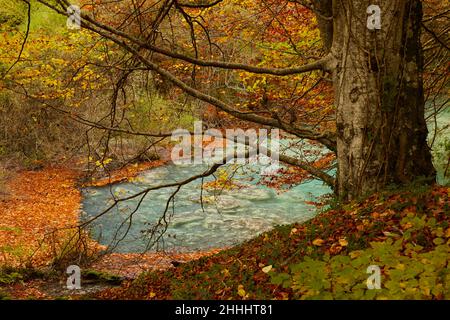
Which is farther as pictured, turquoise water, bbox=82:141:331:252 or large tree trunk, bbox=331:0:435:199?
turquoise water, bbox=82:141:331:252

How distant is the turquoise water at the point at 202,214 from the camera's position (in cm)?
1097

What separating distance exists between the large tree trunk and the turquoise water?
5.55 meters

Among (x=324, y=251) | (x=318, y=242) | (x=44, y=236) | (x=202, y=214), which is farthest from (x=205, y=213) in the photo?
(x=324, y=251)

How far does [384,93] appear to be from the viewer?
409 cm

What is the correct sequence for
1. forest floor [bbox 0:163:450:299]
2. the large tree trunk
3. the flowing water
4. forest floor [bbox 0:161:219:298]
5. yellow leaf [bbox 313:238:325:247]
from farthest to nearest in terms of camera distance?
the flowing water, forest floor [bbox 0:161:219:298], the large tree trunk, yellow leaf [bbox 313:238:325:247], forest floor [bbox 0:163:450:299]

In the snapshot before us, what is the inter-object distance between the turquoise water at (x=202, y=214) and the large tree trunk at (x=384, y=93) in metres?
5.55

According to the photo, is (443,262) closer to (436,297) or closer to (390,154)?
(436,297)

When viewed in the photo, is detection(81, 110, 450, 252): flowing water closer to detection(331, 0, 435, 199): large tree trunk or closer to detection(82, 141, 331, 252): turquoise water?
detection(82, 141, 331, 252): turquoise water

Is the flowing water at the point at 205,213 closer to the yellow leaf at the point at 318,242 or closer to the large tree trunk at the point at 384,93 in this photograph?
the large tree trunk at the point at 384,93

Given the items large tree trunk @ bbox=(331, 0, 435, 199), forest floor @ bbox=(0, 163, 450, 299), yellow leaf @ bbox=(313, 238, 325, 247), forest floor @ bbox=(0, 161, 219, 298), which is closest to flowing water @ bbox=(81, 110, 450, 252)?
forest floor @ bbox=(0, 161, 219, 298)

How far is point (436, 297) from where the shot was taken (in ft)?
8.75

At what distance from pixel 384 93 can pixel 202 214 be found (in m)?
9.24

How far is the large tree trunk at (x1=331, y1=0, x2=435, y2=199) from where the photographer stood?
4074 mm
